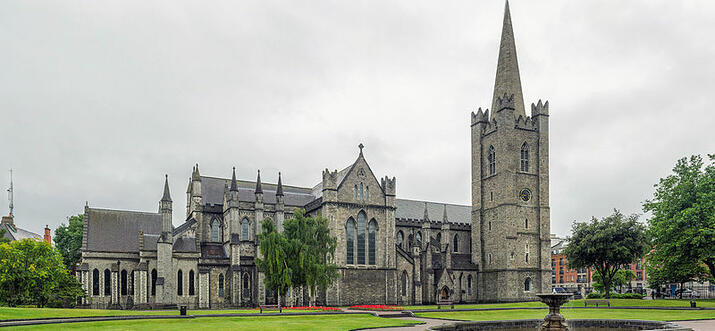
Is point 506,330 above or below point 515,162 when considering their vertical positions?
below

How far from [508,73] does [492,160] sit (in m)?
11.6

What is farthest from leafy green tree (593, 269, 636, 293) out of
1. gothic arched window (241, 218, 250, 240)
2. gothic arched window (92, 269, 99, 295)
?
gothic arched window (92, 269, 99, 295)

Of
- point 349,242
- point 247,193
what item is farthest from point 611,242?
point 247,193

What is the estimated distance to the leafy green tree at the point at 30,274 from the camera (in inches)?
2004

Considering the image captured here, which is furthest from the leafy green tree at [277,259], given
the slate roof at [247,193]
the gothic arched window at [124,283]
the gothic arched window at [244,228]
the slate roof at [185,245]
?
the gothic arched window at [124,283]

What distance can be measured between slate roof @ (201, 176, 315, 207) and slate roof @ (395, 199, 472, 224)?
45.4ft

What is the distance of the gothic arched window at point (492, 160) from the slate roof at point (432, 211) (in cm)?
1041

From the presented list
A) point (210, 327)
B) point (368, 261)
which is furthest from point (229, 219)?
point (210, 327)

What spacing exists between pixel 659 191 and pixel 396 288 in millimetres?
28756

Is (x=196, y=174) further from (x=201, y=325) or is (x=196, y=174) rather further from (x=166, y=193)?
(x=201, y=325)

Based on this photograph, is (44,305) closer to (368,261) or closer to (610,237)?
(368,261)

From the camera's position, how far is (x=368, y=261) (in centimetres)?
6469

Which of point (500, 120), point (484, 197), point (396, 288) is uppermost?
point (500, 120)

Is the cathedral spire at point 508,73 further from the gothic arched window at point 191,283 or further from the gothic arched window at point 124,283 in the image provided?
the gothic arched window at point 124,283
